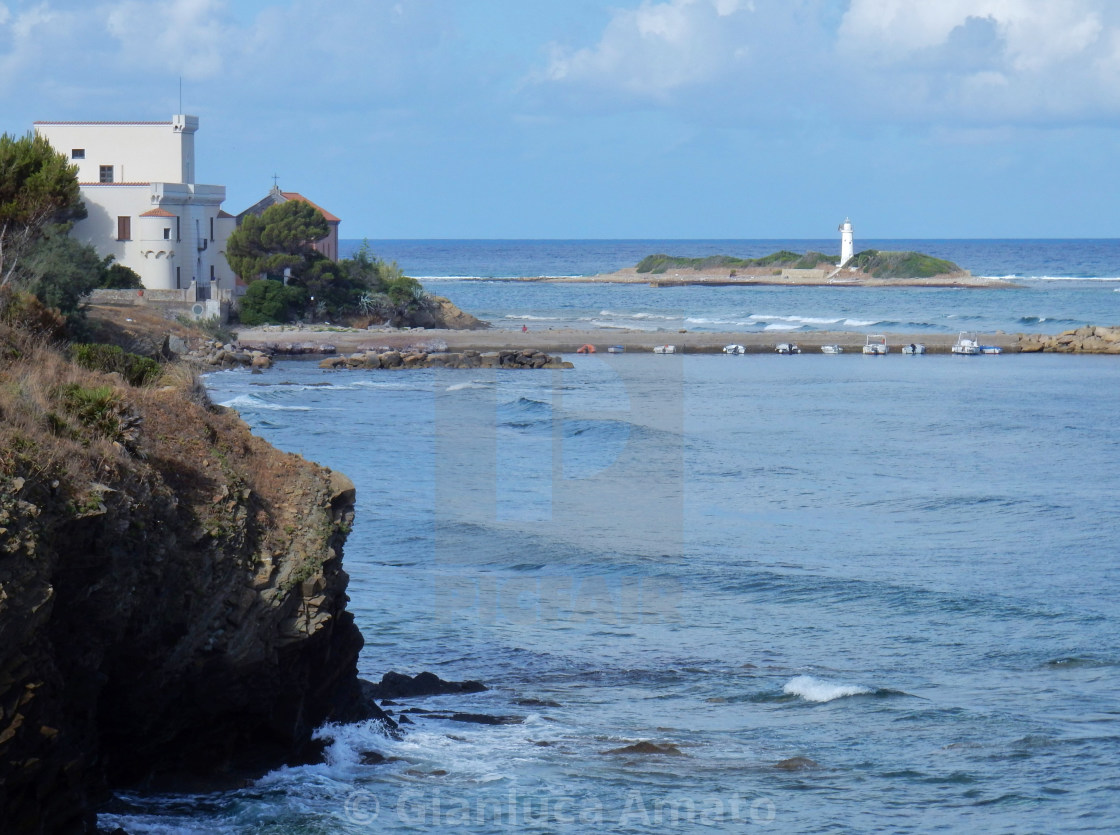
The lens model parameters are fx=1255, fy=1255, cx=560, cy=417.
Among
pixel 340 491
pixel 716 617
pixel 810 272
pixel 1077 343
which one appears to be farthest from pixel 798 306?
pixel 340 491

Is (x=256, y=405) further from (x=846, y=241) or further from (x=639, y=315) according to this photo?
(x=846, y=241)

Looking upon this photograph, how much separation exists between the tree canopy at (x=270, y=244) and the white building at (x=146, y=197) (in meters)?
2.03

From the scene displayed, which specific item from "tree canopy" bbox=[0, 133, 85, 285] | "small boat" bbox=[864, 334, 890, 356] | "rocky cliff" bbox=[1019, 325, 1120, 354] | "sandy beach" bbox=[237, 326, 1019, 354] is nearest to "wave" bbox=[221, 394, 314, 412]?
"tree canopy" bbox=[0, 133, 85, 285]

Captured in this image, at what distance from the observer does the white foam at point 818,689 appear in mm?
13961

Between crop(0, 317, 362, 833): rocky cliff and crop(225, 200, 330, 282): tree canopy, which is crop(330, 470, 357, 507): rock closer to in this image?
crop(0, 317, 362, 833): rocky cliff

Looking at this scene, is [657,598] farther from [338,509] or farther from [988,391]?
[988,391]

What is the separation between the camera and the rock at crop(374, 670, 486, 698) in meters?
13.8

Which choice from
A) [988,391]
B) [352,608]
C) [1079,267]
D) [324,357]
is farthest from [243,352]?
[1079,267]

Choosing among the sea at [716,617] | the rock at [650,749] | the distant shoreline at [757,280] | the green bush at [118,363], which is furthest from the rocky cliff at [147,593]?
the distant shoreline at [757,280]

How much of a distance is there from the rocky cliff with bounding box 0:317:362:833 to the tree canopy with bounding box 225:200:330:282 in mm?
52555

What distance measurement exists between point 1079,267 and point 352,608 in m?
167

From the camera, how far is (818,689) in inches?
556

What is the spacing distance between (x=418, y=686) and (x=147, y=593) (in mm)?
5037

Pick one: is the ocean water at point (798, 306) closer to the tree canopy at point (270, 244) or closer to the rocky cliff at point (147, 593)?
the tree canopy at point (270, 244)
